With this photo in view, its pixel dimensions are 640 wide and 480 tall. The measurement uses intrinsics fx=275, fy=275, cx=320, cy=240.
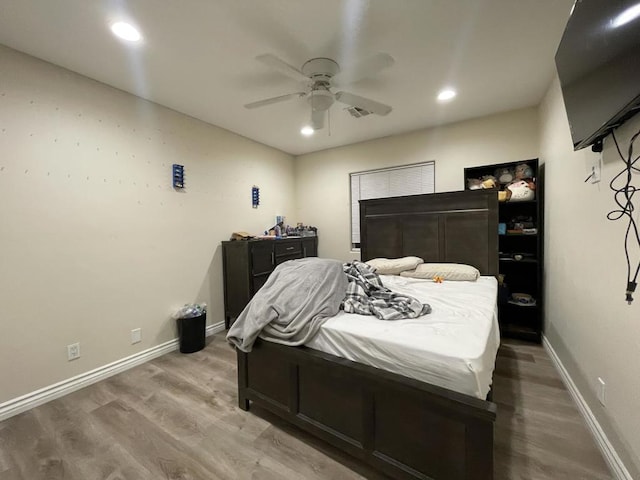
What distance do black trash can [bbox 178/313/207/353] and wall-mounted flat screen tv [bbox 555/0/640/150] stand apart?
3.38 metres

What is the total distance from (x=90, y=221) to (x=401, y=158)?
3.67 meters

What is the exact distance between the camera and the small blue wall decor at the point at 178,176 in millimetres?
2990

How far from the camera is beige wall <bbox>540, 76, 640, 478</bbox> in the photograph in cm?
128

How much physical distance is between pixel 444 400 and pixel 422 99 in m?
2.83

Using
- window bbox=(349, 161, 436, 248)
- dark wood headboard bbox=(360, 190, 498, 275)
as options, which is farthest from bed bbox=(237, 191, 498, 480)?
window bbox=(349, 161, 436, 248)

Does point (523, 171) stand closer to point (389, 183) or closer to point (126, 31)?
point (389, 183)

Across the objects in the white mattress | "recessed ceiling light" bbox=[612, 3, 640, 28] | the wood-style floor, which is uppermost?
"recessed ceiling light" bbox=[612, 3, 640, 28]

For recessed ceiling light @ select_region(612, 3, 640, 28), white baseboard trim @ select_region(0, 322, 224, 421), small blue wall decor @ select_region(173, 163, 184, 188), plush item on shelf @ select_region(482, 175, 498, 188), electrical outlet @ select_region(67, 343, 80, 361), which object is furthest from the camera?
plush item on shelf @ select_region(482, 175, 498, 188)

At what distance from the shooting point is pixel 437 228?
3.20 metres

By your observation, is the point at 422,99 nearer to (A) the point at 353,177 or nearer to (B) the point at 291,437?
(A) the point at 353,177

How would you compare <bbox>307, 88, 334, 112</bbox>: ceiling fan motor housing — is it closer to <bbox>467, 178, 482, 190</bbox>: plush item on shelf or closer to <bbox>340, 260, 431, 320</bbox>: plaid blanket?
<bbox>340, 260, 431, 320</bbox>: plaid blanket

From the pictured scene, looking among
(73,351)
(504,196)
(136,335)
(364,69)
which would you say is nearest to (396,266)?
(504,196)

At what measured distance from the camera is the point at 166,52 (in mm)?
2061

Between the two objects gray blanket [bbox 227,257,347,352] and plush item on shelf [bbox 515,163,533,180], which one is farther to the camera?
plush item on shelf [bbox 515,163,533,180]
